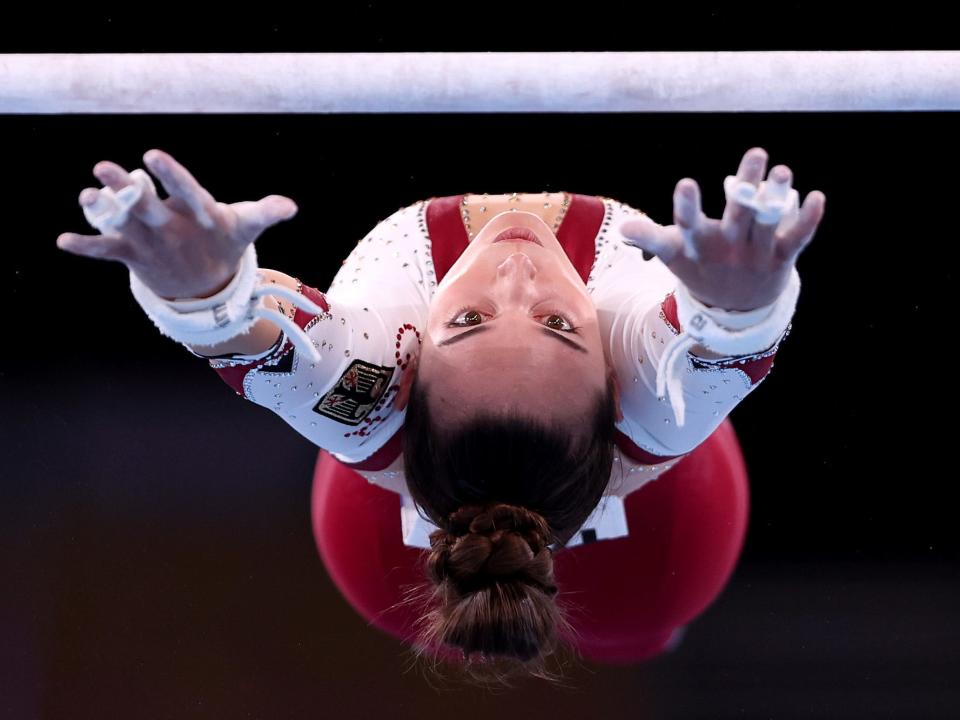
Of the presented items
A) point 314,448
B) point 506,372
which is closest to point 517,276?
point 506,372

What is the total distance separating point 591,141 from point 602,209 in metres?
0.64

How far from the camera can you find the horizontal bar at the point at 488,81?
130 centimetres

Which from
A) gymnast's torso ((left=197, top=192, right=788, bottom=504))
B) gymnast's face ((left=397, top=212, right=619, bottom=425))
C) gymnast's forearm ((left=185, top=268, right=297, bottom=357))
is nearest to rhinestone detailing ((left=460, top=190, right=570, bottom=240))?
gymnast's torso ((left=197, top=192, right=788, bottom=504))

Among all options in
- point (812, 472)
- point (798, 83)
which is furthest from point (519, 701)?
point (798, 83)

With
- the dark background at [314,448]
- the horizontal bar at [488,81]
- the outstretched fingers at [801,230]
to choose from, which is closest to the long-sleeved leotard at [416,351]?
the outstretched fingers at [801,230]

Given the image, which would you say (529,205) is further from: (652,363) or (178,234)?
(178,234)

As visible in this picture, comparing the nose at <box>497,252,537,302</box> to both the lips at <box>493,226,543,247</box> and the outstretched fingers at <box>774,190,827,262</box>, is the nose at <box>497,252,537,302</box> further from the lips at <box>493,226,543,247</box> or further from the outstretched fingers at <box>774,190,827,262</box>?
the outstretched fingers at <box>774,190,827,262</box>

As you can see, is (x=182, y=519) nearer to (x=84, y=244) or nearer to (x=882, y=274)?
(x=84, y=244)

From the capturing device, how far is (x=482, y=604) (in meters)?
1.06

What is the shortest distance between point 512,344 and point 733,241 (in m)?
0.32

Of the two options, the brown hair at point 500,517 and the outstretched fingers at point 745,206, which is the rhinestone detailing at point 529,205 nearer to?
the brown hair at point 500,517

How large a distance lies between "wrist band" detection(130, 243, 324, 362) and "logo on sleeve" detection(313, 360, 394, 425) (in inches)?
7.7

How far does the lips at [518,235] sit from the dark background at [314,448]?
867 mm

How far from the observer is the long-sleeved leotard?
108 cm
